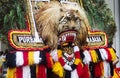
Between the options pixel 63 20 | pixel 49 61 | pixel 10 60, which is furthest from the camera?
pixel 63 20

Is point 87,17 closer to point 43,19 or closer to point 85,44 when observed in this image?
point 85,44

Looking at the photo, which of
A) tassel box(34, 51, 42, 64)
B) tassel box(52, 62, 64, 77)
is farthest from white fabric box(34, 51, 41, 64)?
tassel box(52, 62, 64, 77)

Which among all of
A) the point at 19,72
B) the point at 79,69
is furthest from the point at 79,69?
the point at 19,72

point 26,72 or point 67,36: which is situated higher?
point 67,36

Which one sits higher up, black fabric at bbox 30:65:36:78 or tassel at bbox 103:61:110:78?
black fabric at bbox 30:65:36:78

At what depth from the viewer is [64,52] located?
1.50 meters

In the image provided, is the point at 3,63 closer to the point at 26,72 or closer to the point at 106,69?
the point at 26,72

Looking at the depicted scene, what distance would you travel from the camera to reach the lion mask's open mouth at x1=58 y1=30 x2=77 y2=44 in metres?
1.49

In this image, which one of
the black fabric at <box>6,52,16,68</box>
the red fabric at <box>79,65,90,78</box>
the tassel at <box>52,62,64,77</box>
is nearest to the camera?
the black fabric at <box>6,52,16,68</box>

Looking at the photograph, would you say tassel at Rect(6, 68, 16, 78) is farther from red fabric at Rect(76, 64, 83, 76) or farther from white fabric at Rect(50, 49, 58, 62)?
red fabric at Rect(76, 64, 83, 76)

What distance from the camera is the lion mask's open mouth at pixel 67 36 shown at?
4.90 ft

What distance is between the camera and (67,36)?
1506 millimetres

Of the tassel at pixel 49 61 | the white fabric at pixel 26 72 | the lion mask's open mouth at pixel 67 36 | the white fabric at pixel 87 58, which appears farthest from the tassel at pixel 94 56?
the white fabric at pixel 26 72

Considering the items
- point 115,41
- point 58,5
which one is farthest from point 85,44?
point 115,41
